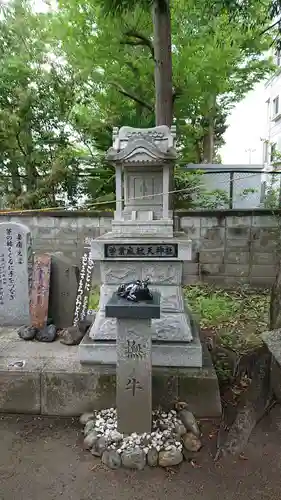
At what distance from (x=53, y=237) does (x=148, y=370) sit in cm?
564

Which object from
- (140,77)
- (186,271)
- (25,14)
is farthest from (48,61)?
(186,271)

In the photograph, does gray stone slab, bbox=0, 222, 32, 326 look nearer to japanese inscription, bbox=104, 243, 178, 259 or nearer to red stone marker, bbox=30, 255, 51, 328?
red stone marker, bbox=30, 255, 51, 328

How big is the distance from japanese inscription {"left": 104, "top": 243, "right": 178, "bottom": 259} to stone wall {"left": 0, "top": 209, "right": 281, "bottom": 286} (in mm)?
4287

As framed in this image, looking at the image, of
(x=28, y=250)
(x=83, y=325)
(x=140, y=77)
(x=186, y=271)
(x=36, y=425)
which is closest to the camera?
(x=36, y=425)

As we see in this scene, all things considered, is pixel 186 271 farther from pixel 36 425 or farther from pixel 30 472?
pixel 30 472

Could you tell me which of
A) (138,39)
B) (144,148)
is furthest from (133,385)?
(138,39)

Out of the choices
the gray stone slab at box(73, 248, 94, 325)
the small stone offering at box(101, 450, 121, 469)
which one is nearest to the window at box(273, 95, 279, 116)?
the gray stone slab at box(73, 248, 94, 325)

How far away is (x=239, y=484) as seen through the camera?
248cm

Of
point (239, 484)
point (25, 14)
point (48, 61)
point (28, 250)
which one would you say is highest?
point (25, 14)

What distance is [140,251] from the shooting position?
331 centimetres

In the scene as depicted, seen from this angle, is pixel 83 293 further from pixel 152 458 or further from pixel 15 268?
pixel 152 458

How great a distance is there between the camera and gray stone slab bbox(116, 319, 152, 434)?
268 centimetres

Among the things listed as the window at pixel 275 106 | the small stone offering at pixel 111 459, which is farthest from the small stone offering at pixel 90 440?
the window at pixel 275 106

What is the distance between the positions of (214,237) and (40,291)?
4397mm
